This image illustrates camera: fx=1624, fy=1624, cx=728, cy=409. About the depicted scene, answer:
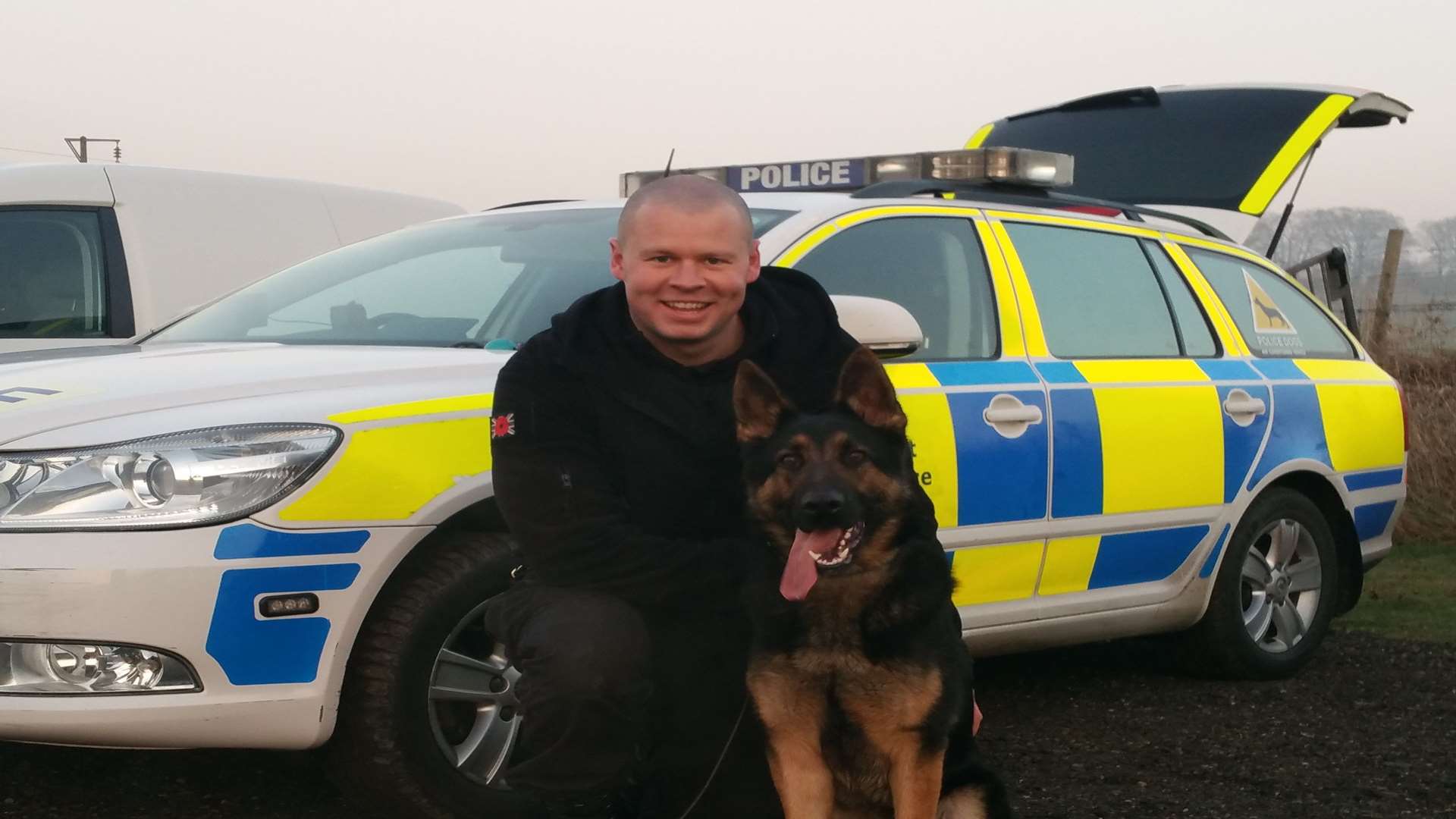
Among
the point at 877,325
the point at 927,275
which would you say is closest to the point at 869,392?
the point at 877,325

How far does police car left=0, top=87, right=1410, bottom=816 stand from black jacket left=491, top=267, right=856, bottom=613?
124 mm

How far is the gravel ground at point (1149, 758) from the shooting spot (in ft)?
12.5

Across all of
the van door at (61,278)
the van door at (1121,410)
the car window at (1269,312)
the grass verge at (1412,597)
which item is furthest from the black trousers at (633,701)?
the grass verge at (1412,597)

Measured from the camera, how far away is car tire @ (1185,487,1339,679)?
5.20 metres

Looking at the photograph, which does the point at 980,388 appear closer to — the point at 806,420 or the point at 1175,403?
the point at 1175,403

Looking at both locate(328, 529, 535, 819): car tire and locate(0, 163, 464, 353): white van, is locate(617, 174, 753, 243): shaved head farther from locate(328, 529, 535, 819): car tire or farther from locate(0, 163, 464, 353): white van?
locate(0, 163, 464, 353): white van

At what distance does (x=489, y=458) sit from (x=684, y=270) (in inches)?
25.9

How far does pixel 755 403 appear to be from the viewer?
9.53ft

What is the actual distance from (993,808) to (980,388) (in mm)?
1539

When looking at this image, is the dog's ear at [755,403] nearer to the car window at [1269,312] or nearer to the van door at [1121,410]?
the van door at [1121,410]

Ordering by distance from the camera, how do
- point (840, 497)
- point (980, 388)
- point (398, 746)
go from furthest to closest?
1. point (980, 388)
2. point (398, 746)
3. point (840, 497)

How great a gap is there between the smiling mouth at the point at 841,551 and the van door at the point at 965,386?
1.11 metres

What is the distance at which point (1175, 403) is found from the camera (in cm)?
485

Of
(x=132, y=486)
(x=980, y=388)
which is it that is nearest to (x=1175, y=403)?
(x=980, y=388)
